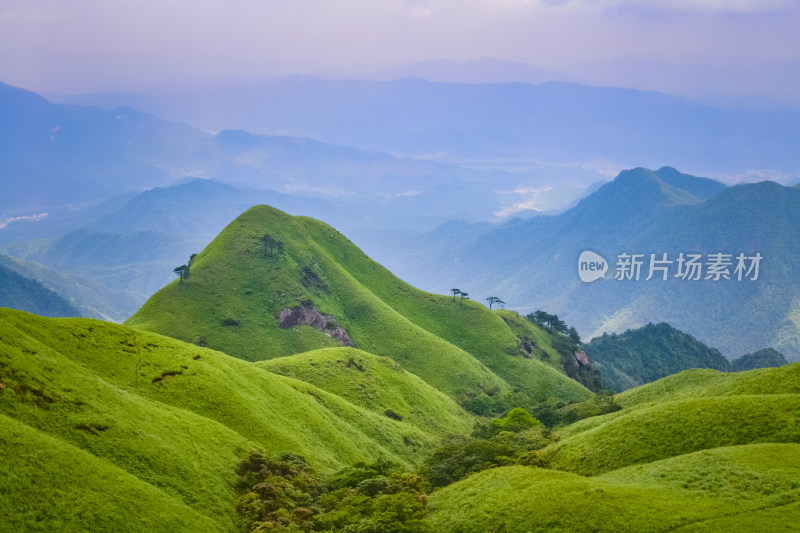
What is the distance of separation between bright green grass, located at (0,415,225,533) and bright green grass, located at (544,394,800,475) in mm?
39306

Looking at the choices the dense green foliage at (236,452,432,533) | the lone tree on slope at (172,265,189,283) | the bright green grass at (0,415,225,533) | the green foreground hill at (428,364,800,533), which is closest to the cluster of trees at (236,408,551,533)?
the dense green foliage at (236,452,432,533)

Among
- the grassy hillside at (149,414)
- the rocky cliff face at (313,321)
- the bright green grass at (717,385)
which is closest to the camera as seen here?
the grassy hillside at (149,414)

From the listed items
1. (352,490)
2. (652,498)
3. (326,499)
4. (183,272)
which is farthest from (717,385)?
(183,272)

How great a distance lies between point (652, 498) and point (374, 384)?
286ft

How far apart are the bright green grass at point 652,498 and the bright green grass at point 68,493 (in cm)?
2284

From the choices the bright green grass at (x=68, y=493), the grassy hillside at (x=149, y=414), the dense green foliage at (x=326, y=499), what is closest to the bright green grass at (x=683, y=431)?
the dense green foliage at (x=326, y=499)

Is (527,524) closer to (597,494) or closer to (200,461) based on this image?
(597,494)

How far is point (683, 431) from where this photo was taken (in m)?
62.2

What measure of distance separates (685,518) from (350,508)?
2757cm

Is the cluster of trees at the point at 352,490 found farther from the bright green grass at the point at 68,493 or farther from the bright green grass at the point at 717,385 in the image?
the bright green grass at the point at 717,385

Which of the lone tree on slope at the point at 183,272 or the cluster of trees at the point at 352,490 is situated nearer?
the cluster of trees at the point at 352,490

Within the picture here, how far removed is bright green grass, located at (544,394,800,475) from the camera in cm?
5766

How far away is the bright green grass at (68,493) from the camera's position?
131 ft

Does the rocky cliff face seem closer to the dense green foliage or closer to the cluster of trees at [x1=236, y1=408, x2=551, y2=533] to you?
the cluster of trees at [x1=236, y1=408, x2=551, y2=533]
